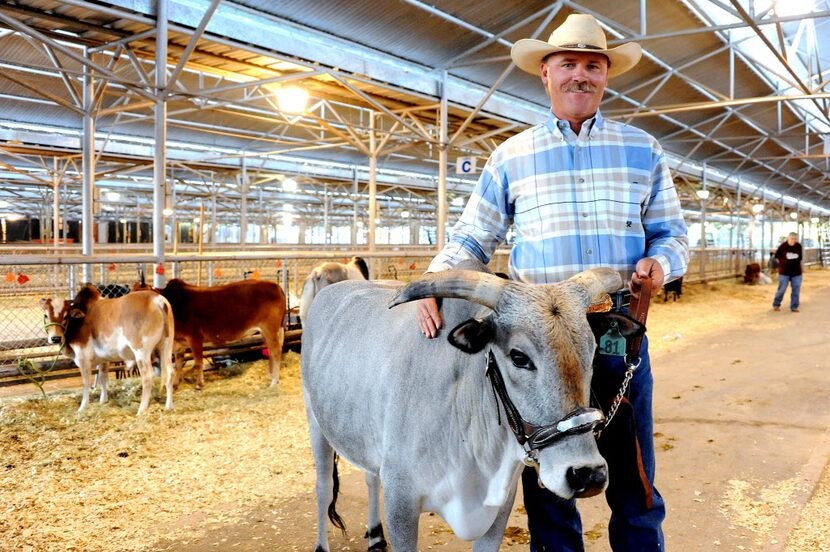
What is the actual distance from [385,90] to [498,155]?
8686 mm

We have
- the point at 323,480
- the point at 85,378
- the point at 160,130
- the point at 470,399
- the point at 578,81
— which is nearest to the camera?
the point at 470,399

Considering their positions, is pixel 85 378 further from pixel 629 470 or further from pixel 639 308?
pixel 639 308

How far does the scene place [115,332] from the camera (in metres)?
6.29

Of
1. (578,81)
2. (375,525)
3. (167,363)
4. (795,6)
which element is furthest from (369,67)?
(795,6)

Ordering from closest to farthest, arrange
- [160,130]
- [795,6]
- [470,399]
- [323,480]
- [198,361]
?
[470,399], [323,480], [198,361], [160,130], [795,6]

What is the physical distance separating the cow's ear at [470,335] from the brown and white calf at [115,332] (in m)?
5.30

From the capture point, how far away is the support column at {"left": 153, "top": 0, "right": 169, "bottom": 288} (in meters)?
7.21

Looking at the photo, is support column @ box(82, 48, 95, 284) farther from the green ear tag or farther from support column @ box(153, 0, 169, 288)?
the green ear tag

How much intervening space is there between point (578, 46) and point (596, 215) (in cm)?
62

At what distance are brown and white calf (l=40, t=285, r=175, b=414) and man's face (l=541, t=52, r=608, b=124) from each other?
5289mm

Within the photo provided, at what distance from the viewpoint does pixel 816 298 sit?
1719cm

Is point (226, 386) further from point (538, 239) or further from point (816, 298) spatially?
point (816, 298)

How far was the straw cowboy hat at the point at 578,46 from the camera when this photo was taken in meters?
2.19

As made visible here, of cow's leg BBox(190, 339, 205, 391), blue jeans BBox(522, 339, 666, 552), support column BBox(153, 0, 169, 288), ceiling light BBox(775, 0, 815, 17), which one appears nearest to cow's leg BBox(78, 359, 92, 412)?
cow's leg BBox(190, 339, 205, 391)
